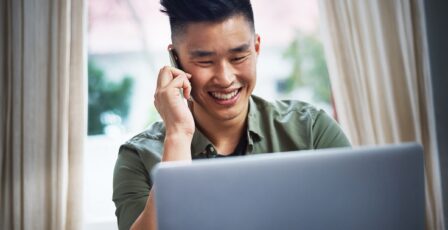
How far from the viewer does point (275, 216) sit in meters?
0.68

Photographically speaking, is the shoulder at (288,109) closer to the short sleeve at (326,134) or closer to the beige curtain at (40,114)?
the short sleeve at (326,134)

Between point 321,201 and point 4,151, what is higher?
point 4,151

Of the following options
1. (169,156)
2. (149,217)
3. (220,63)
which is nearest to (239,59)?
(220,63)

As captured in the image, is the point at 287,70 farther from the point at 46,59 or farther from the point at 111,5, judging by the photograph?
the point at 46,59

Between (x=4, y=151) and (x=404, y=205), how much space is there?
1897mm

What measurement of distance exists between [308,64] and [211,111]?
2.20m

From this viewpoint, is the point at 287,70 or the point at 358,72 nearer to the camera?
the point at 358,72

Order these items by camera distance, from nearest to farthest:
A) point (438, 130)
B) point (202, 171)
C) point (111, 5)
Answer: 1. point (202, 171)
2. point (438, 130)
3. point (111, 5)

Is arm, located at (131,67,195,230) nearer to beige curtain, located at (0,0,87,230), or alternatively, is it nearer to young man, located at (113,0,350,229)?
young man, located at (113,0,350,229)

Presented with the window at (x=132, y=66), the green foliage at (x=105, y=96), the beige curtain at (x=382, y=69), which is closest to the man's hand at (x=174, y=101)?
the window at (x=132, y=66)

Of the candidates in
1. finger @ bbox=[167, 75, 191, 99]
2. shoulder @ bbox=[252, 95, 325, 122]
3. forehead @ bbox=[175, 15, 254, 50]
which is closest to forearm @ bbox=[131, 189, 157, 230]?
finger @ bbox=[167, 75, 191, 99]

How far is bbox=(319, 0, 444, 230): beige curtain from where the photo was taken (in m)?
2.30

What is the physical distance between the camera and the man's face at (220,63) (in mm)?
1370

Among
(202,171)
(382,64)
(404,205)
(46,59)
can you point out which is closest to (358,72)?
(382,64)
